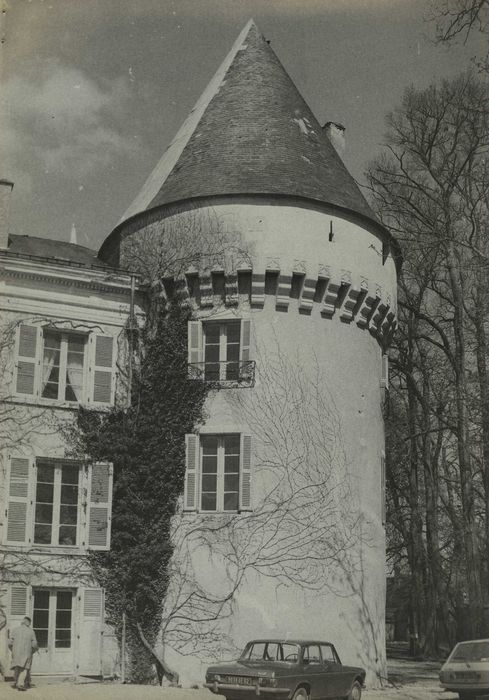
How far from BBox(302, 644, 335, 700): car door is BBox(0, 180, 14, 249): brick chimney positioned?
1037 centimetres

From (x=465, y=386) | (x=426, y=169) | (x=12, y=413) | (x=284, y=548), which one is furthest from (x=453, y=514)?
(x=12, y=413)

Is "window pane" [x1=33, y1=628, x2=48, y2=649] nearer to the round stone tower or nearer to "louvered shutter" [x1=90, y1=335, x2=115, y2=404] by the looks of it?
the round stone tower

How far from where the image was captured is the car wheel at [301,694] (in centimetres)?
1452

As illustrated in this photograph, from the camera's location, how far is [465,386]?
26906 mm

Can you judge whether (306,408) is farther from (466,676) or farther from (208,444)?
(466,676)

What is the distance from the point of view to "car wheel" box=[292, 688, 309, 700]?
1452cm

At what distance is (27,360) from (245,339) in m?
4.30

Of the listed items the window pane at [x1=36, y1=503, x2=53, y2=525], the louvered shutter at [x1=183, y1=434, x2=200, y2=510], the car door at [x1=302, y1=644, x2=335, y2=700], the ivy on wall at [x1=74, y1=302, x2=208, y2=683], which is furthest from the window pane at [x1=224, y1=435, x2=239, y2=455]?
the car door at [x1=302, y1=644, x2=335, y2=700]

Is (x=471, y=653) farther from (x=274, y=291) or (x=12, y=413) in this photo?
(x=12, y=413)

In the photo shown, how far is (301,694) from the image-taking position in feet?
48.0

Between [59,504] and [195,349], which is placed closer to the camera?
[59,504]

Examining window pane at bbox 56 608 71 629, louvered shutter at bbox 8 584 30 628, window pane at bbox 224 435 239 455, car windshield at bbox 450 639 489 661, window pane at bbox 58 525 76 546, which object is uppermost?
window pane at bbox 224 435 239 455

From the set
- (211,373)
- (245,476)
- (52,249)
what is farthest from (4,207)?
(245,476)

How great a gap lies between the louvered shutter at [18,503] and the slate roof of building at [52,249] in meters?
5.30
